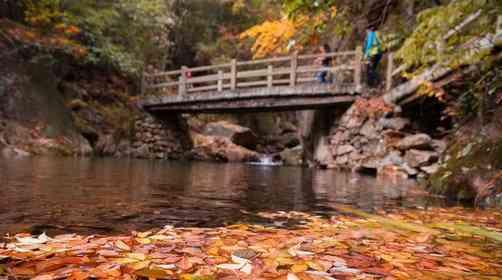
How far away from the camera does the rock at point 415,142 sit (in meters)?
8.90

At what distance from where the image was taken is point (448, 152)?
5594 mm

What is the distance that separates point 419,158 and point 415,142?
518mm

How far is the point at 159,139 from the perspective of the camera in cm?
1691

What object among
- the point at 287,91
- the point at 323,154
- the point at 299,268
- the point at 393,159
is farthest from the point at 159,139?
the point at 299,268

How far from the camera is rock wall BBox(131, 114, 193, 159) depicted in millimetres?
16188

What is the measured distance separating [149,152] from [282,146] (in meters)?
8.55

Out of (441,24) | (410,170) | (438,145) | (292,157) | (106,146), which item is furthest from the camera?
(292,157)

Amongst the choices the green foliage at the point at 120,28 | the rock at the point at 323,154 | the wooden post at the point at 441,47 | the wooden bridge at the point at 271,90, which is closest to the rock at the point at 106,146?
the wooden bridge at the point at 271,90

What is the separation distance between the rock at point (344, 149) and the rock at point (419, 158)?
235cm

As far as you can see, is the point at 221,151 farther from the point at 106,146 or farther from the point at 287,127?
the point at 287,127

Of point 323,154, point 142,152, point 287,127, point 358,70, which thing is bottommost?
point 142,152

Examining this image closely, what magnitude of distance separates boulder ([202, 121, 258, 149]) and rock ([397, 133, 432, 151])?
1090cm

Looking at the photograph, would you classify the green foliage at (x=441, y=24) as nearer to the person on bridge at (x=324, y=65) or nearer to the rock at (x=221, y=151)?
the person on bridge at (x=324, y=65)

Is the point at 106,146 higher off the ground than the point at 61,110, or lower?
lower
